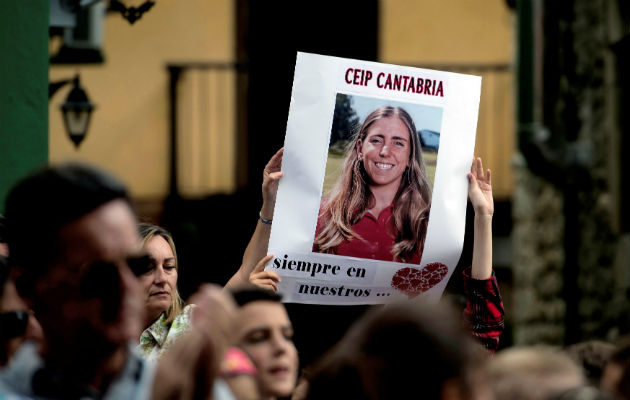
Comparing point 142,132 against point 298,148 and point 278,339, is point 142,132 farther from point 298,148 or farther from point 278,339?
point 278,339

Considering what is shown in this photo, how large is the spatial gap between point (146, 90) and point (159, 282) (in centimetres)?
999

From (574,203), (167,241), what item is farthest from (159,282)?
(574,203)

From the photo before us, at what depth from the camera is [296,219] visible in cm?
465

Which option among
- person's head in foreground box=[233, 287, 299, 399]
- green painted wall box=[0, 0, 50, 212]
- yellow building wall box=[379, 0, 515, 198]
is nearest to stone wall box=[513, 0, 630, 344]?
yellow building wall box=[379, 0, 515, 198]

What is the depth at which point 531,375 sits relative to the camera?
3.53 metres

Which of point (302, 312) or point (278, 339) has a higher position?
point (278, 339)

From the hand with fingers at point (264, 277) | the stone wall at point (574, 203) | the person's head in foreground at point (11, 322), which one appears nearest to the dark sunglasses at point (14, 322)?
the person's head in foreground at point (11, 322)

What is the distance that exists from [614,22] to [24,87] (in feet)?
25.2

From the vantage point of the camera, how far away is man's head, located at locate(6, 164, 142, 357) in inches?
102

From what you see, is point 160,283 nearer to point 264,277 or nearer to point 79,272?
point 264,277

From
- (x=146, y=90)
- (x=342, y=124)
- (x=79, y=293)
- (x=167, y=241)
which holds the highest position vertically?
(x=342, y=124)

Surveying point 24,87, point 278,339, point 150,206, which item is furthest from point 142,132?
point 278,339

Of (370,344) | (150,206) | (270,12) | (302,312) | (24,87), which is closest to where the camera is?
(370,344)

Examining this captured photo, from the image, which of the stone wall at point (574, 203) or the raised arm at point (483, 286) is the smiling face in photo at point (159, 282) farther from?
the stone wall at point (574, 203)
